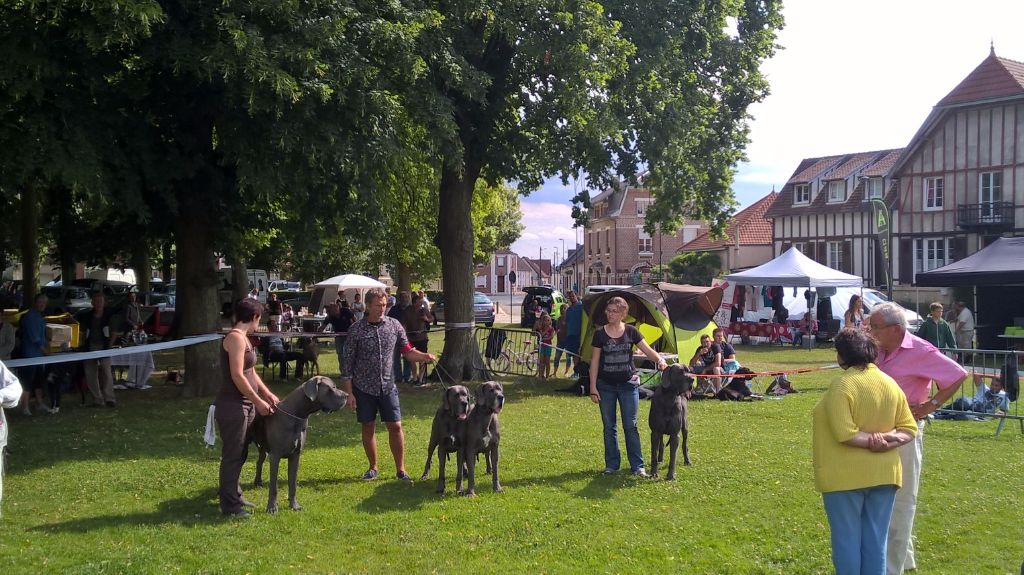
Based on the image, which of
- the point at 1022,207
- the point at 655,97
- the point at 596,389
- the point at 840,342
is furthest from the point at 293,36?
the point at 1022,207

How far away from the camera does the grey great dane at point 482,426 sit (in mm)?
8203

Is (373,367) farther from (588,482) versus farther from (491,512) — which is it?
(588,482)

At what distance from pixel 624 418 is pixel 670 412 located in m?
0.49

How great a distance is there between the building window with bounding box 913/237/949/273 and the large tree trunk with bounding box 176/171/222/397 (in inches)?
1325

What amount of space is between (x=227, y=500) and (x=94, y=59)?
7.36m

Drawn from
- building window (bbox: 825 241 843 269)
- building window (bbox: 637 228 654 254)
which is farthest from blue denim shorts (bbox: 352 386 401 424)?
Answer: building window (bbox: 637 228 654 254)

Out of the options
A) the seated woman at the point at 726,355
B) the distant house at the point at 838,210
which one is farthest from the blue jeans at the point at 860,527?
the distant house at the point at 838,210

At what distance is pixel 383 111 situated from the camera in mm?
12789

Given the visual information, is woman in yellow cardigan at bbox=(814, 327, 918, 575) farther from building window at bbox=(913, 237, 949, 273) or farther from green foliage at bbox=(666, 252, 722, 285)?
green foliage at bbox=(666, 252, 722, 285)

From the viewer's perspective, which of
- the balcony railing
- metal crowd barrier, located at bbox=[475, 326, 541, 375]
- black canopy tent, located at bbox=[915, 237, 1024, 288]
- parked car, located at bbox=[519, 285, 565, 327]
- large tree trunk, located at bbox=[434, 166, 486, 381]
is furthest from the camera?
parked car, located at bbox=[519, 285, 565, 327]

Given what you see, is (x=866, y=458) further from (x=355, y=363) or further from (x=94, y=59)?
(x=94, y=59)

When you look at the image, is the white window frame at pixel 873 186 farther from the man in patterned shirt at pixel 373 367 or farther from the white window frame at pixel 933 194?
the man in patterned shirt at pixel 373 367

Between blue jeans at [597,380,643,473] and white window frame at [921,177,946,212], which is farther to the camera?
white window frame at [921,177,946,212]

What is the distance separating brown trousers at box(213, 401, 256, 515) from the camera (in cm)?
746
